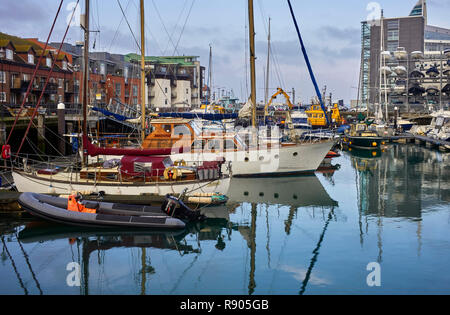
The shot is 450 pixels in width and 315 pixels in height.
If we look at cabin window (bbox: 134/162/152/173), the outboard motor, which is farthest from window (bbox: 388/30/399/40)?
the outboard motor

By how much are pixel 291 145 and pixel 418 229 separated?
46.9ft

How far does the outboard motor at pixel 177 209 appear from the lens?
21125mm

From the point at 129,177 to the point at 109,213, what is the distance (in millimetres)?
3604

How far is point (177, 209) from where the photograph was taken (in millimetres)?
21266

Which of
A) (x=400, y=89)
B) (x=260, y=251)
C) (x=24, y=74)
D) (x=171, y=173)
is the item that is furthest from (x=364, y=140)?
(x=400, y=89)

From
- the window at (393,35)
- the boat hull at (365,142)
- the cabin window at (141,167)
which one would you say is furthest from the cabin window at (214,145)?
the window at (393,35)

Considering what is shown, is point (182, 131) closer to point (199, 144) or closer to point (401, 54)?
point (199, 144)

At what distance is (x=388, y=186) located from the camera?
109ft

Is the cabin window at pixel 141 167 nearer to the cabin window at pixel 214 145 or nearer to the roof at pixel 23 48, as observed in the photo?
the cabin window at pixel 214 145

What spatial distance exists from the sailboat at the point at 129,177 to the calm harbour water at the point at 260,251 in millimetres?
2067

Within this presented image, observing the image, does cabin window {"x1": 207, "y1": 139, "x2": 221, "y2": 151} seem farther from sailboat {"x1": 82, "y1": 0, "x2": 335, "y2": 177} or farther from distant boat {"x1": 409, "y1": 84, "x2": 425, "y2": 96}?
distant boat {"x1": 409, "y1": 84, "x2": 425, "y2": 96}

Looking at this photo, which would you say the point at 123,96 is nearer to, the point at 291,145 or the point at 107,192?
the point at 291,145
